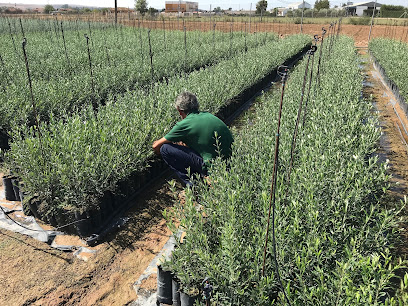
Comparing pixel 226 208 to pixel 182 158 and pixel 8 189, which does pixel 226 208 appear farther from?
pixel 8 189

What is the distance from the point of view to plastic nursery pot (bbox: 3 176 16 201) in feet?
12.8

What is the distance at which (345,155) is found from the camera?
3.12 meters

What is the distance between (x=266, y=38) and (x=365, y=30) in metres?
17.9

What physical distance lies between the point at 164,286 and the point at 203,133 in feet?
5.55

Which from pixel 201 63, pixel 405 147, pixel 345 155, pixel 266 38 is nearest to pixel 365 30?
pixel 266 38

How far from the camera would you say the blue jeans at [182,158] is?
146 inches

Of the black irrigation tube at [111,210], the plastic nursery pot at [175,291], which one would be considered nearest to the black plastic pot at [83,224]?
the black irrigation tube at [111,210]

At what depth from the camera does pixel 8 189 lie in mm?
3926

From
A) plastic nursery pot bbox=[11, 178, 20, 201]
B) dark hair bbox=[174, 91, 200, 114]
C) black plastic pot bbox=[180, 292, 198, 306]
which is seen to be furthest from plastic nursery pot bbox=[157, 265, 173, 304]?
plastic nursery pot bbox=[11, 178, 20, 201]

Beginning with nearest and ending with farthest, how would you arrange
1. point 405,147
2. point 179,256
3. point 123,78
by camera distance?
point 179,256
point 405,147
point 123,78

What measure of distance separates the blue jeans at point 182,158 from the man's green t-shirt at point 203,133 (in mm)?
125

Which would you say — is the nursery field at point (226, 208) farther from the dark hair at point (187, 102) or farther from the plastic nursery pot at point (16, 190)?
the dark hair at point (187, 102)

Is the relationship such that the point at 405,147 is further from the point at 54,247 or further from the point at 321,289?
the point at 54,247

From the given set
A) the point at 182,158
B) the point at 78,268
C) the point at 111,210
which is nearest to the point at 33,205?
the point at 111,210
